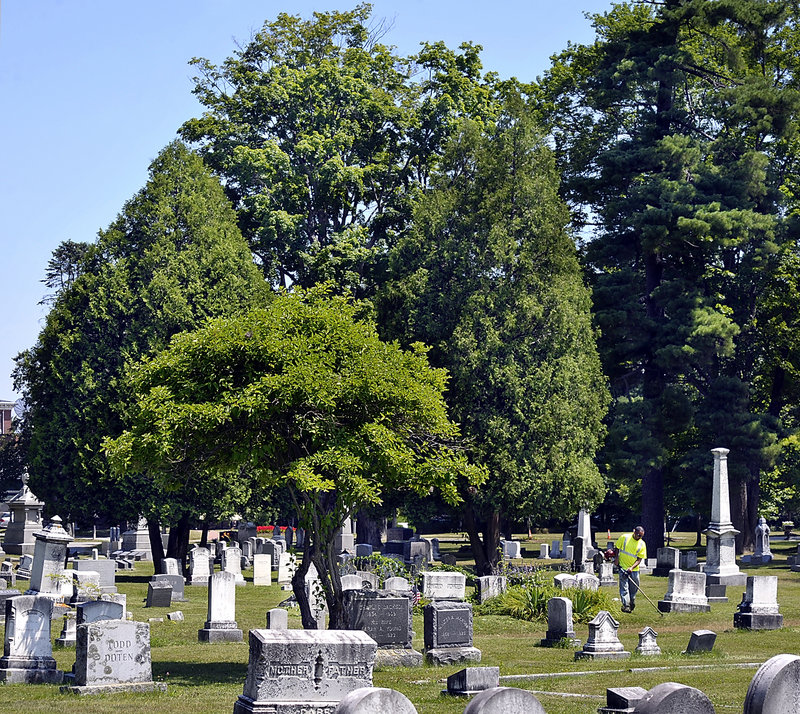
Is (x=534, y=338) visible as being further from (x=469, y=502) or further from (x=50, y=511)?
(x=50, y=511)

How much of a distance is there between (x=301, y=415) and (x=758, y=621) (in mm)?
10893

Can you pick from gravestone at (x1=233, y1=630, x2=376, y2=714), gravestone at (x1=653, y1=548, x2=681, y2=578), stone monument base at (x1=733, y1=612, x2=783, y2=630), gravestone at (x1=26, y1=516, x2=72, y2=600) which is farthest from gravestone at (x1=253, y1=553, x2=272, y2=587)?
gravestone at (x1=233, y1=630, x2=376, y2=714)

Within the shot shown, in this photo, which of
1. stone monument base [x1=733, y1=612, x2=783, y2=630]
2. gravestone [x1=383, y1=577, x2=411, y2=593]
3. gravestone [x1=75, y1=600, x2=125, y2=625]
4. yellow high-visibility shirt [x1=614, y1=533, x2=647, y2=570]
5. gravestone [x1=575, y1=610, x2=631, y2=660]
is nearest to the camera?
gravestone [x1=75, y1=600, x2=125, y2=625]

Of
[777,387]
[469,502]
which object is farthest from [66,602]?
[777,387]

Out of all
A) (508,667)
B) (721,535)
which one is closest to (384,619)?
(508,667)

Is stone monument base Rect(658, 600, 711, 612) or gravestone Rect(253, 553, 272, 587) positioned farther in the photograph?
gravestone Rect(253, 553, 272, 587)

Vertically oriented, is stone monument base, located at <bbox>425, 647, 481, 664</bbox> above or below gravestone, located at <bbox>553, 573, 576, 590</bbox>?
below

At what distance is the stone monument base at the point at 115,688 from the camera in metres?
16.0

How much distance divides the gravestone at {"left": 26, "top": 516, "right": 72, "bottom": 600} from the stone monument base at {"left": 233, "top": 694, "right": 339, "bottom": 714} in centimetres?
1443

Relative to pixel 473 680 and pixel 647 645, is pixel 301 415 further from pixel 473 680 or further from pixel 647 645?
pixel 647 645

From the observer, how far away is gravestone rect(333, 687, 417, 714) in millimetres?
9273

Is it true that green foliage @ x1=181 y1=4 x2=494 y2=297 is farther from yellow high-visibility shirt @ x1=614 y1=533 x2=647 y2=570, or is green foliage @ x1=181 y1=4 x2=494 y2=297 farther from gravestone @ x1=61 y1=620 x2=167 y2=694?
gravestone @ x1=61 y1=620 x2=167 y2=694

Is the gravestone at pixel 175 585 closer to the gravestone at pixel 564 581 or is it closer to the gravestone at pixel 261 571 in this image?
the gravestone at pixel 261 571

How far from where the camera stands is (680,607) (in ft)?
90.5
